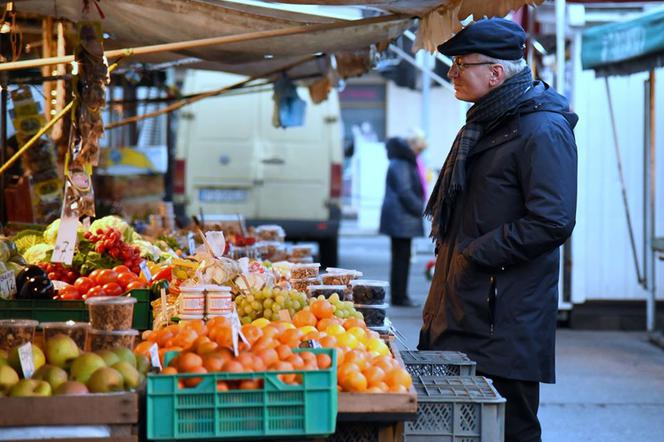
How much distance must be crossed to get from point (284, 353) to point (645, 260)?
317 inches

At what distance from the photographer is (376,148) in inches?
1113

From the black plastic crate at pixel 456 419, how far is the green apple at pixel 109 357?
1059 mm

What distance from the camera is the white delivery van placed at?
1573cm

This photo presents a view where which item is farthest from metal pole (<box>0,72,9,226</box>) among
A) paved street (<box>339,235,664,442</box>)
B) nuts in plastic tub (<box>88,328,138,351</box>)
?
nuts in plastic tub (<box>88,328,138,351</box>)

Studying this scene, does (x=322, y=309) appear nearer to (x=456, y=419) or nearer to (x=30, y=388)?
(x=456, y=419)

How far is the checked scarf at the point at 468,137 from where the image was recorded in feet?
15.8

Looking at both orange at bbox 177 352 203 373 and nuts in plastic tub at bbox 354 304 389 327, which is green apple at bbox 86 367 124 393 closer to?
orange at bbox 177 352 203 373

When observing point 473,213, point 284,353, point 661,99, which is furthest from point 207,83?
point 284,353

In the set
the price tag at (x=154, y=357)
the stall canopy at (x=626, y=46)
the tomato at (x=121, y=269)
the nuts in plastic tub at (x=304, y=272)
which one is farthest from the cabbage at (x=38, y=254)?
the stall canopy at (x=626, y=46)

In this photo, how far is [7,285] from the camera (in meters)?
5.60

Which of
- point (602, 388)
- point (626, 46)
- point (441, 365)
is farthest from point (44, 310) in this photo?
point (626, 46)

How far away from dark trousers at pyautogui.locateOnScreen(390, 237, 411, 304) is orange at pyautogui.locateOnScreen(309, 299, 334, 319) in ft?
27.8

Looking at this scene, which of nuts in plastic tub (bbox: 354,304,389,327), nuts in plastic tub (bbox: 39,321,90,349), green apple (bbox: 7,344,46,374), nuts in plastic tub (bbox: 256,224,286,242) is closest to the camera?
green apple (bbox: 7,344,46,374)

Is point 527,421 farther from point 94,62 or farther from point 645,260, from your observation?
point 645,260
